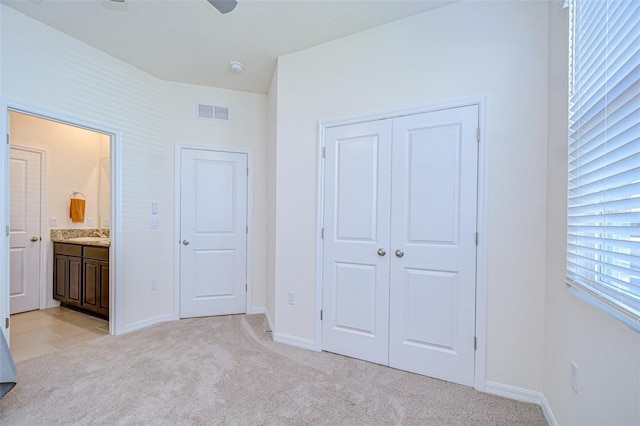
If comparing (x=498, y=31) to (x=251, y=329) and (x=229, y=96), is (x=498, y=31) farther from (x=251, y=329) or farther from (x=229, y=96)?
(x=251, y=329)

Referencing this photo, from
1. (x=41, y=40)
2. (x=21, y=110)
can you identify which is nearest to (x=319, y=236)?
(x=21, y=110)

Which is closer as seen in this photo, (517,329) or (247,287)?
(517,329)

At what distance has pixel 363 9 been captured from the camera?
2.30 metres

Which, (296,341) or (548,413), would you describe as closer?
(548,413)

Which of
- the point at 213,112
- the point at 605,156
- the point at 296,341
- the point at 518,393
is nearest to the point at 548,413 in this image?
the point at 518,393

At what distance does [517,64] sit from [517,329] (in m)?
1.77

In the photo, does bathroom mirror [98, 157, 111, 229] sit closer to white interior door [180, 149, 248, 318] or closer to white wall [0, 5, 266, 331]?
white wall [0, 5, 266, 331]

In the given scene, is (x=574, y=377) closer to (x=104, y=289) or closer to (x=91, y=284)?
(x=104, y=289)

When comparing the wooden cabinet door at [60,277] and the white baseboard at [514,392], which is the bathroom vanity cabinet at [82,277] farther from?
the white baseboard at [514,392]

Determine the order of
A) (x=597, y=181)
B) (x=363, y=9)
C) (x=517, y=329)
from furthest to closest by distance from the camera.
A: (x=363, y=9) → (x=517, y=329) → (x=597, y=181)

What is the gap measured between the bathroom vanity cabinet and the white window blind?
4.16 m

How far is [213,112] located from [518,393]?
3959mm

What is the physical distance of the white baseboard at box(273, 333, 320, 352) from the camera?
2.76 meters

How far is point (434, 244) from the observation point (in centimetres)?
227
